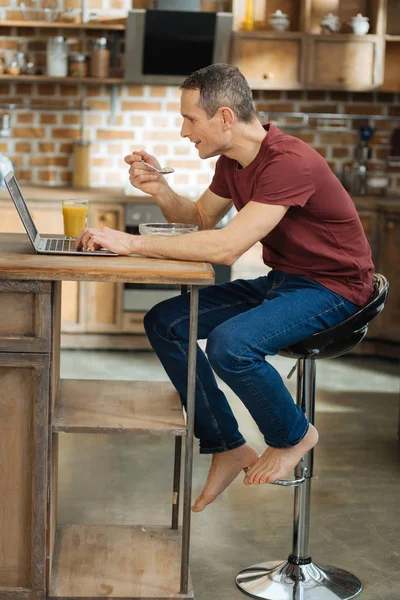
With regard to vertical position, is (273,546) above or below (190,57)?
below

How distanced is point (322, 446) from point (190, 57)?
8.97ft

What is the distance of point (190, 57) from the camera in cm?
562

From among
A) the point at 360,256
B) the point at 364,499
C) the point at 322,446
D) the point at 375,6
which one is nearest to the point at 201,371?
the point at 360,256

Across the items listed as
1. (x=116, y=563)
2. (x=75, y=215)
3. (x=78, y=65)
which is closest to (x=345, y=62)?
(x=78, y=65)

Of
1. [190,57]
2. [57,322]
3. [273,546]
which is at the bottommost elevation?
[273,546]

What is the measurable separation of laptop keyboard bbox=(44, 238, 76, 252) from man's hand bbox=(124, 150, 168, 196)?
0.31 m

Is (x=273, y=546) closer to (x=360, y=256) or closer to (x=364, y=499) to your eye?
(x=364, y=499)

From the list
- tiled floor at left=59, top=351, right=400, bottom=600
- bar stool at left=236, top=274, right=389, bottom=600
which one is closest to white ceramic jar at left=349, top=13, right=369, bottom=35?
tiled floor at left=59, top=351, right=400, bottom=600

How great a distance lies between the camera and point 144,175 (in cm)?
287

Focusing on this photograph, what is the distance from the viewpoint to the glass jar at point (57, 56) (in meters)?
5.64

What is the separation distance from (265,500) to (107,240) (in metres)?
1.31

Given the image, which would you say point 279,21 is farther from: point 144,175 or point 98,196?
point 144,175

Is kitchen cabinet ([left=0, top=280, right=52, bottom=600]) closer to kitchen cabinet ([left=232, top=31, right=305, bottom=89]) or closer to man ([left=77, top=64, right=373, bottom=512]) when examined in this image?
man ([left=77, top=64, right=373, bottom=512])

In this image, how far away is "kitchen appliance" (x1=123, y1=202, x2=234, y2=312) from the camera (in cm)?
534
